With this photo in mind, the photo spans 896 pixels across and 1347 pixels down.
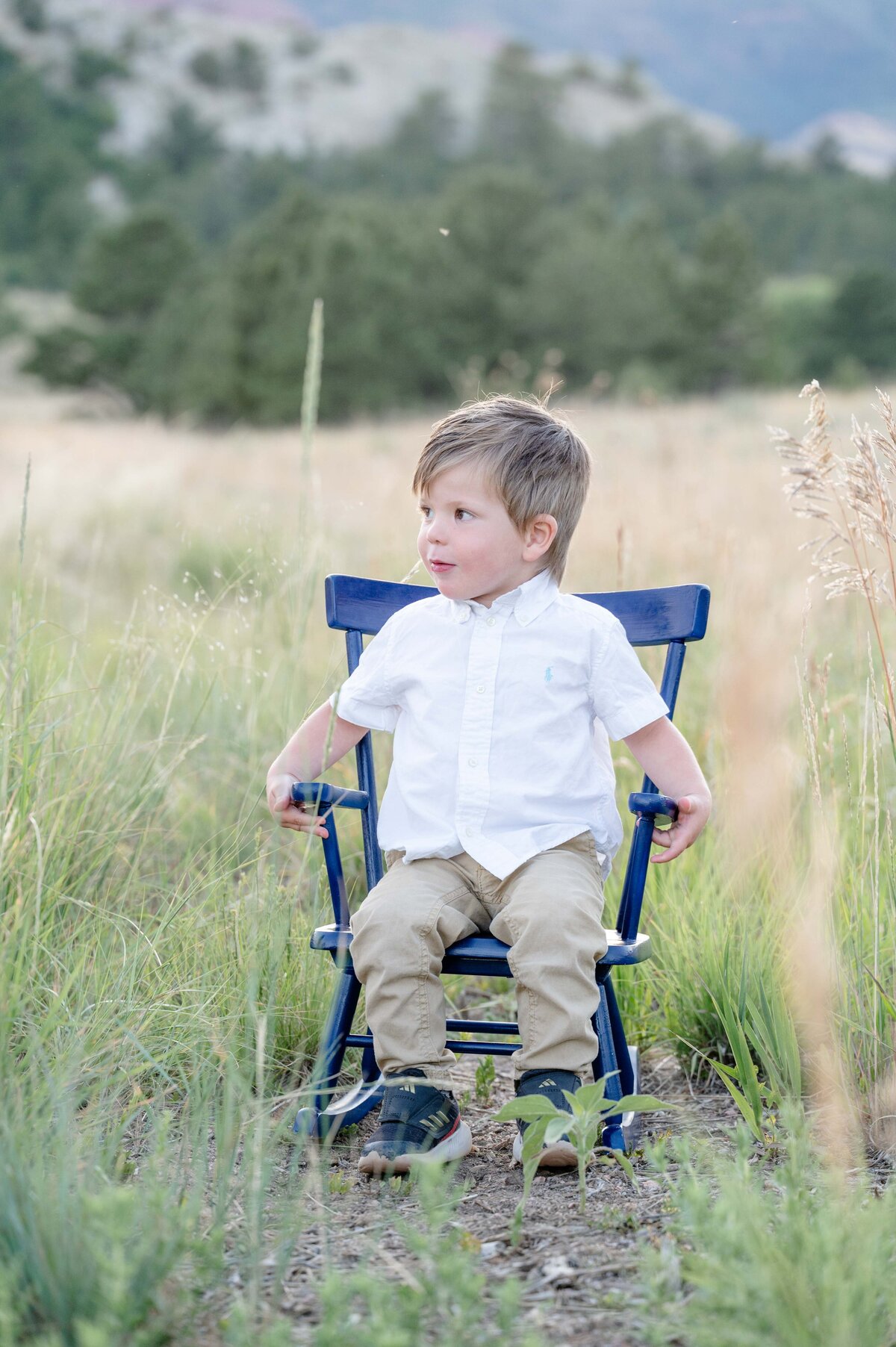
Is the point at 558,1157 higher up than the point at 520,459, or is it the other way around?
the point at 520,459

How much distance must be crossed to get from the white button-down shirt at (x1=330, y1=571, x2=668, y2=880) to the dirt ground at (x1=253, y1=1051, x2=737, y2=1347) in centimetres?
50

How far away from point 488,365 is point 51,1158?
32.6 metres

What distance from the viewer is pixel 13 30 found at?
73.6m

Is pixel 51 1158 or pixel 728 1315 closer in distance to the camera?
pixel 728 1315

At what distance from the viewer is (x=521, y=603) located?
7.84 feet

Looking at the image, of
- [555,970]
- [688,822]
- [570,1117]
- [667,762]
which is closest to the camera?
[570,1117]

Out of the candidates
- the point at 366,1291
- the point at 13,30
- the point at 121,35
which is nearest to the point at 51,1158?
the point at 366,1291

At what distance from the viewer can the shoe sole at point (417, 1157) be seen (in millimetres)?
1997

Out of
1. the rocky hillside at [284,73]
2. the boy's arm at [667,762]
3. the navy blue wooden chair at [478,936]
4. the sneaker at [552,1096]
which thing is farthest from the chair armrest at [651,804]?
the rocky hillside at [284,73]

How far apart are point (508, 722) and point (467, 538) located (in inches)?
13.4

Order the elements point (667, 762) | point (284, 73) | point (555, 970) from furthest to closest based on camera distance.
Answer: point (284, 73), point (667, 762), point (555, 970)

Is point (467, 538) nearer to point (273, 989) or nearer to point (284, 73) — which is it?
point (273, 989)

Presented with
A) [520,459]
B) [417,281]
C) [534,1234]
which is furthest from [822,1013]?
[417,281]

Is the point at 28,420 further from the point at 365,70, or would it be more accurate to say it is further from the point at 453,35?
the point at 453,35
